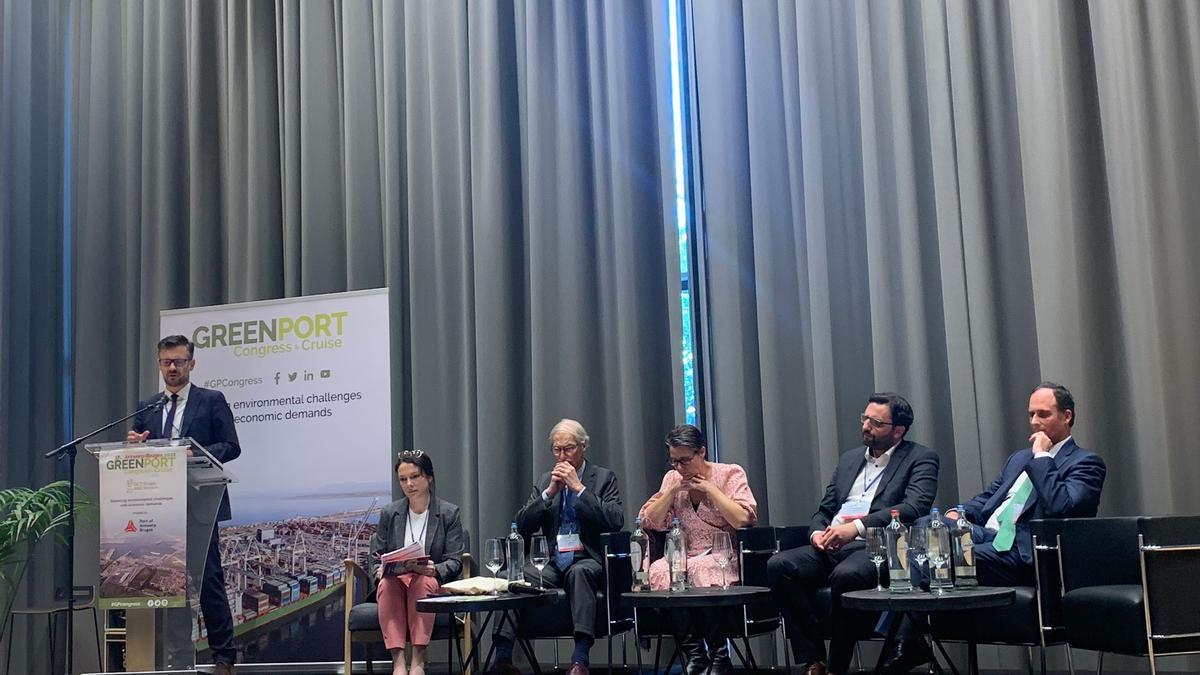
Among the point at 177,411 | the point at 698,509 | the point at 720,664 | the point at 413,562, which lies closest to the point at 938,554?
the point at 720,664

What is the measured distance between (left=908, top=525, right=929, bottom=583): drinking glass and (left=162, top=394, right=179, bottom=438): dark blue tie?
3.55 metres

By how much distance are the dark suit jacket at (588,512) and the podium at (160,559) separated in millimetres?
1326

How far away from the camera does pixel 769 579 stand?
4809 mm

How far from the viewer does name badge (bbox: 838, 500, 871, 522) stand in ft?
16.1

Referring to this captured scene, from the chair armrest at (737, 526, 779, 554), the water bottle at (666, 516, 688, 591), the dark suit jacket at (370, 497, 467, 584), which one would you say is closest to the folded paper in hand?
the dark suit jacket at (370, 497, 467, 584)

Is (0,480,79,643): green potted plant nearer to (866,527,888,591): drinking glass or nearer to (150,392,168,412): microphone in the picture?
(150,392,168,412): microphone

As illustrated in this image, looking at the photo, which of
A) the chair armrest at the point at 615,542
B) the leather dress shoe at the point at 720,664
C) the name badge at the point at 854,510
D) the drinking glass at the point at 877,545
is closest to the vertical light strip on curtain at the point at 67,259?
the chair armrest at the point at 615,542

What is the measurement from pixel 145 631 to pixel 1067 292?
436cm

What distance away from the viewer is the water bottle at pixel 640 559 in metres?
4.79

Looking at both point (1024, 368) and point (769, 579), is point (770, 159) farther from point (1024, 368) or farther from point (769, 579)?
point (769, 579)

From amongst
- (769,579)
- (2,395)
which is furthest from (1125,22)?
(2,395)

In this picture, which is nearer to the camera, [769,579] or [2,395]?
[769,579]

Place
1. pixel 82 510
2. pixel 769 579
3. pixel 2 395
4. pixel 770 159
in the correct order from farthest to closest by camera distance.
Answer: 1. pixel 2 395
2. pixel 82 510
3. pixel 770 159
4. pixel 769 579

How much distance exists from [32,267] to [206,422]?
2748mm
